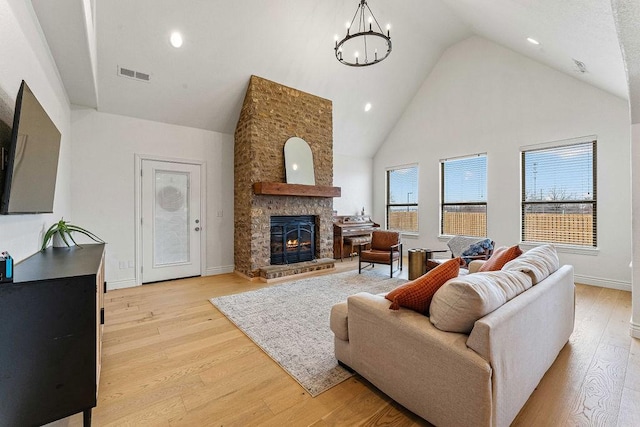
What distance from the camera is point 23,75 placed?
6.50ft

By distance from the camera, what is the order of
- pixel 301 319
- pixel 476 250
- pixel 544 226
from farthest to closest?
pixel 544 226, pixel 476 250, pixel 301 319

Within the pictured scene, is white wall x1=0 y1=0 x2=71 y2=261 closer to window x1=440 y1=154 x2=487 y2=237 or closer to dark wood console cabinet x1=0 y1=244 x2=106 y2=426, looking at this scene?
dark wood console cabinet x1=0 y1=244 x2=106 y2=426

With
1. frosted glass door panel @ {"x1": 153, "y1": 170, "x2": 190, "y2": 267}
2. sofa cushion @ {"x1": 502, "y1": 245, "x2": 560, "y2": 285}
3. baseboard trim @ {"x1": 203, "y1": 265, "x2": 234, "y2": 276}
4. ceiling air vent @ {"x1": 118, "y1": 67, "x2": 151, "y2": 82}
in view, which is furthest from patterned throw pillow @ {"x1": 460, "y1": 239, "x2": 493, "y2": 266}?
ceiling air vent @ {"x1": 118, "y1": 67, "x2": 151, "y2": 82}

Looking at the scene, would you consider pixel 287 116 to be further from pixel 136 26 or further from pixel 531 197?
pixel 531 197

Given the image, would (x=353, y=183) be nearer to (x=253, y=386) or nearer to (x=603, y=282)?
(x=603, y=282)

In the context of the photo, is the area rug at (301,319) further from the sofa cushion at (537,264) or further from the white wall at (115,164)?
the white wall at (115,164)

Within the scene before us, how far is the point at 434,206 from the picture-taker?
6.48m

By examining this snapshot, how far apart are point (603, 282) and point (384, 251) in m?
3.37

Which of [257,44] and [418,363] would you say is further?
[257,44]

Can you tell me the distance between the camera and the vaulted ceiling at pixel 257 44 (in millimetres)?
2746

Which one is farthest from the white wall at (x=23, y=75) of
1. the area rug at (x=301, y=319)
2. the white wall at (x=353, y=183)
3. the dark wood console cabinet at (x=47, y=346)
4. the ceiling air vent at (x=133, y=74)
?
the white wall at (x=353, y=183)

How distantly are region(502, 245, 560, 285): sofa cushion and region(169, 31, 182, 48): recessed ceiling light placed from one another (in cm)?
478

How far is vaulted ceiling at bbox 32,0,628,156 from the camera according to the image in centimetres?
275

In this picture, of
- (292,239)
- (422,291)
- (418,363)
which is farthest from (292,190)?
(418,363)
